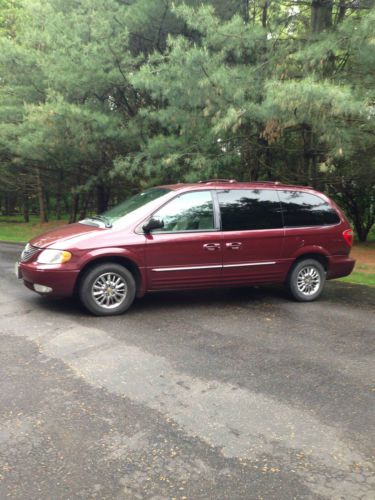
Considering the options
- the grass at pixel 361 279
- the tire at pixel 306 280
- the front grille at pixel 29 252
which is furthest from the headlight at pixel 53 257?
the grass at pixel 361 279

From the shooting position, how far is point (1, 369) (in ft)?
14.8

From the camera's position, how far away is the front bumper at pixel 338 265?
25.6ft

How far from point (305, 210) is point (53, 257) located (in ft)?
13.0

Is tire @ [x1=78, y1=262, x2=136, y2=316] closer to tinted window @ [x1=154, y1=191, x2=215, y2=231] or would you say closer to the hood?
the hood

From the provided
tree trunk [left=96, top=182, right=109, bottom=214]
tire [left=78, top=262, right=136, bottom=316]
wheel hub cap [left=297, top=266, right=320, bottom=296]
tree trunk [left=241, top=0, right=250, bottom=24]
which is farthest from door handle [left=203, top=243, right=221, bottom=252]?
tree trunk [left=96, top=182, right=109, bottom=214]

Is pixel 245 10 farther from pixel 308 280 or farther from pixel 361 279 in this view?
pixel 308 280

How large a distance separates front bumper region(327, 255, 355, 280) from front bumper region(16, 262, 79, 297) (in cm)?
408

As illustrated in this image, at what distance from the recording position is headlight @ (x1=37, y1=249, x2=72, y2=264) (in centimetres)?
625

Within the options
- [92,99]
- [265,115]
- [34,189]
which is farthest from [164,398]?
[34,189]

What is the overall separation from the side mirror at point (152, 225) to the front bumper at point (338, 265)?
9.69 ft

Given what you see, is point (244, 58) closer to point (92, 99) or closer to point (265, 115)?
point (265, 115)

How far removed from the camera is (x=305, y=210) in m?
7.66

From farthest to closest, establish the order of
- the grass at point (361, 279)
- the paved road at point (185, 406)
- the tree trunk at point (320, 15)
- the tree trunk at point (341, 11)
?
the tree trunk at point (341, 11) → the tree trunk at point (320, 15) → the grass at point (361, 279) → the paved road at point (185, 406)

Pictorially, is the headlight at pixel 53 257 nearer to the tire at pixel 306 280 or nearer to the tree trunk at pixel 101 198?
the tire at pixel 306 280
